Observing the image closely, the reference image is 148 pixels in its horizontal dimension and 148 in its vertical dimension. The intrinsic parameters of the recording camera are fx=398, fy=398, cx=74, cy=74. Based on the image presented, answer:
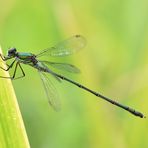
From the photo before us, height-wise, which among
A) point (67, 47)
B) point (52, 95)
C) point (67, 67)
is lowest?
point (52, 95)

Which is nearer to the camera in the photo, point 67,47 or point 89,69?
point 89,69

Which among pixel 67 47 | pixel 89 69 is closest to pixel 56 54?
pixel 67 47

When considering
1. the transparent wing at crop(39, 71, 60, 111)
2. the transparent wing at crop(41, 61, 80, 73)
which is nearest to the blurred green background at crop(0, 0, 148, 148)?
the transparent wing at crop(41, 61, 80, 73)

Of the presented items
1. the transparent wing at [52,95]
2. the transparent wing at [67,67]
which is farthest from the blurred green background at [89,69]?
the transparent wing at [52,95]

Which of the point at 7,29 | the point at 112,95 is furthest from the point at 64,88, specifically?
the point at 7,29

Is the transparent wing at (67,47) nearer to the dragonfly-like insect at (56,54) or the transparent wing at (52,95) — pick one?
the dragonfly-like insect at (56,54)

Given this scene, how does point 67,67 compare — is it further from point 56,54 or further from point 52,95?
point 52,95

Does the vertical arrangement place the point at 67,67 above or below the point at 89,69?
above
